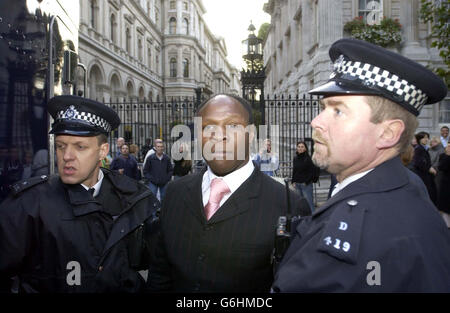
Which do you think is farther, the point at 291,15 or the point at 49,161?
the point at 291,15

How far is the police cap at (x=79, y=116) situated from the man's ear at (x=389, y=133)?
161 centimetres

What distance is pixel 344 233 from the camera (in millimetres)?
1211

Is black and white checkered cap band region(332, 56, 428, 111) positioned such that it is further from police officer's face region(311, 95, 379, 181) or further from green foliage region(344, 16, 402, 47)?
green foliage region(344, 16, 402, 47)

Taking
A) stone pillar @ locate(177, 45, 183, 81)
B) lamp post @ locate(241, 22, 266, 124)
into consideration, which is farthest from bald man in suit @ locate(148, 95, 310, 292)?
stone pillar @ locate(177, 45, 183, 81)

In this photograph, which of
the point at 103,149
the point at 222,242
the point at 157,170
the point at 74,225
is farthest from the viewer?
the point at 157,170

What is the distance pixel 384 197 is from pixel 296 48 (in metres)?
21.8

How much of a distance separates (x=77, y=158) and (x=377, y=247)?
167cm

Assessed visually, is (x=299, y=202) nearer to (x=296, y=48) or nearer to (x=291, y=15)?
(x=296, y=48)

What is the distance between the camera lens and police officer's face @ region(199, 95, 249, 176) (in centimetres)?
191

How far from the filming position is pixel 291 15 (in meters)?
22.4

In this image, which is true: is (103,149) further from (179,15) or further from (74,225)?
(179,15)

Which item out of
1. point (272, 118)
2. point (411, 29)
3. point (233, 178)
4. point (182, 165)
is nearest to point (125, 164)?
point (182, 165)

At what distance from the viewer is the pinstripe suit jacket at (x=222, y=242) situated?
5.98 feet

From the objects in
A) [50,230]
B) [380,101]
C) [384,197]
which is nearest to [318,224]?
[384,197]
